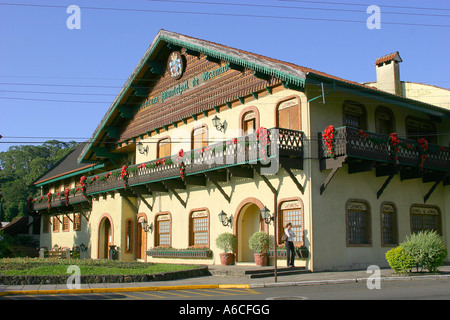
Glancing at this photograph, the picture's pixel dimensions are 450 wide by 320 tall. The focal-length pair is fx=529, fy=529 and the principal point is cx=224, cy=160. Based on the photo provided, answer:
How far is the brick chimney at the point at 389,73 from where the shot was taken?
29047 mm

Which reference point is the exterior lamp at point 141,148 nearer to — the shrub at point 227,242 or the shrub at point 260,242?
the shrub at point 227,242

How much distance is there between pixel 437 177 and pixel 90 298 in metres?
17.0

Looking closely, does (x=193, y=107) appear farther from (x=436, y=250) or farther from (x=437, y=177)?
(x=436, y=250)

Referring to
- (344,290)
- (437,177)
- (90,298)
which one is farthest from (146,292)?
(437,177)

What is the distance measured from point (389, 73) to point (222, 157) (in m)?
12.6

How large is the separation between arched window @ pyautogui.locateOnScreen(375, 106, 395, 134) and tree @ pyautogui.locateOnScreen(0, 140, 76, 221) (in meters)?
77.0

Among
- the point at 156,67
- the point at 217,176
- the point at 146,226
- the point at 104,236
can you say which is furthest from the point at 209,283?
the point at 104,236

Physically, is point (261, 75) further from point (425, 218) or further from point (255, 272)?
point (425, 218)

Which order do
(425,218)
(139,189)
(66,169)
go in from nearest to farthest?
1. (425,218)
2. (139,189)
3. (66,169)

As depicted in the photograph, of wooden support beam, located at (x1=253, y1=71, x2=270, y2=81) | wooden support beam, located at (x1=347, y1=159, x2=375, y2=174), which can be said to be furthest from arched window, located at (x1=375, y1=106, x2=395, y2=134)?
wooden support beam, located at (x1=253, y1=71, x2=270, y2=81)

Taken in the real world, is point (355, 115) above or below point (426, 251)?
above

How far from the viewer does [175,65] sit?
92.1ft

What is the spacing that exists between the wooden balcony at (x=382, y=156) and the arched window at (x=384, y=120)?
4.89ft
